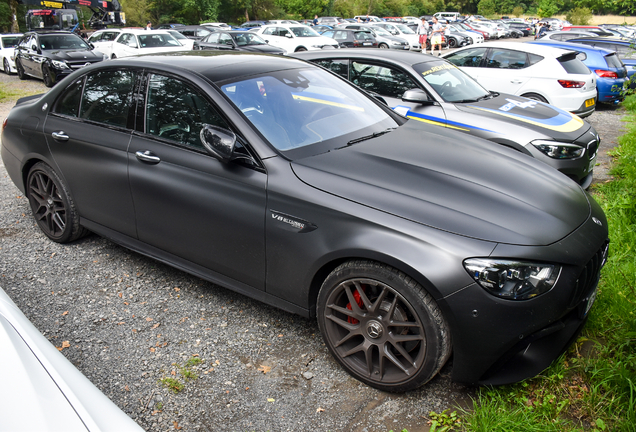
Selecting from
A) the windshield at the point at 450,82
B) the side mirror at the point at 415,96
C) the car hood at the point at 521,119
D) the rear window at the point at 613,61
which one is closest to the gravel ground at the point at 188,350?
the side mirror at the point at 415,96

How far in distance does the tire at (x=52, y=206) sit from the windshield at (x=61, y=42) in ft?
40.7

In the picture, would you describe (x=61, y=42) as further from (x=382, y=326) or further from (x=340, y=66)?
(x=382, y=326)

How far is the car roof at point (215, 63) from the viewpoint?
325cm

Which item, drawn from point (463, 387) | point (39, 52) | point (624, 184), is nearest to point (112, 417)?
point (463, 387)

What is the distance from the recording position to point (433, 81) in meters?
5.81

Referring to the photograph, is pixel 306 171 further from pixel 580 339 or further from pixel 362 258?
pixel 580 339

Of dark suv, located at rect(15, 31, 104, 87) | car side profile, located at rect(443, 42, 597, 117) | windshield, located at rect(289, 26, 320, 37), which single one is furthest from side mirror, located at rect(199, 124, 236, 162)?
windshield, located at rect(289, 26, 320, 37)

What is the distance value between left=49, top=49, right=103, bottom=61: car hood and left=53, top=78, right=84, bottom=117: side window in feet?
37.9

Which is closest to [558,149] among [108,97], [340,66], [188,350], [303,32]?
[340,66]

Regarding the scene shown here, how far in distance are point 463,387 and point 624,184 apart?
4.07 meters

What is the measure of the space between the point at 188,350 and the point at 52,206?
7.05 feet

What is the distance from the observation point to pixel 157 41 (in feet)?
56.5

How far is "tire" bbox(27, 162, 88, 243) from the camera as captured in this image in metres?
4.04

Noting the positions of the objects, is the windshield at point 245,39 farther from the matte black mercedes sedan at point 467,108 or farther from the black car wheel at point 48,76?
the matte black mercedes sedan at point 467,108
